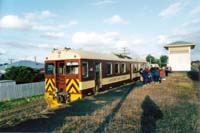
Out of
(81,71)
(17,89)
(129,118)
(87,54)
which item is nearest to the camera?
(129,118)

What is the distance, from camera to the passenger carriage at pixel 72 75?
13.1m

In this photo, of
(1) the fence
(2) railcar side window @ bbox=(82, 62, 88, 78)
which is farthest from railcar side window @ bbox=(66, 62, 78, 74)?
(1) the fence

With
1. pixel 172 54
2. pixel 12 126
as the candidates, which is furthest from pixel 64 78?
pixel 172 54

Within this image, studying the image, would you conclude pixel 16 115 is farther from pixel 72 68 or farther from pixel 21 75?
pixel 21 75

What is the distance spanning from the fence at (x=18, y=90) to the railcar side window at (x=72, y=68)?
675cm

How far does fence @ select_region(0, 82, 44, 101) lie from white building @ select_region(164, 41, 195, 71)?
65.9 feet

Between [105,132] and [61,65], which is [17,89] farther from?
[105,132]

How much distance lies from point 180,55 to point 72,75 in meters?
23.8

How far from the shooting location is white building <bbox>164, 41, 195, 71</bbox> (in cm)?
3319

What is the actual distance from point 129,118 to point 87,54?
7.01 meters

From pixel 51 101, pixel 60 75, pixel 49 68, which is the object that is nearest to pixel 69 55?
pixel 60 75

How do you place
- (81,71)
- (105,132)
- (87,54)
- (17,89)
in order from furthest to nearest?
(17,89) → (87,54) → (81,71) → (105,132)

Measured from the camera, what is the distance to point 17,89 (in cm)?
1878

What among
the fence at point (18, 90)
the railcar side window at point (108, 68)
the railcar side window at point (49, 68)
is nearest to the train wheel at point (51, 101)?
the railcar side window at point (49, 68)
